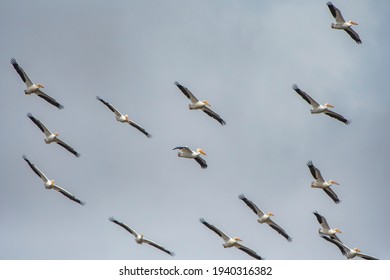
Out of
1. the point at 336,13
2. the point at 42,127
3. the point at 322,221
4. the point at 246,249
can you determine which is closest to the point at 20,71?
the point at 42,127

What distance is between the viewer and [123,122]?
54.3 metres

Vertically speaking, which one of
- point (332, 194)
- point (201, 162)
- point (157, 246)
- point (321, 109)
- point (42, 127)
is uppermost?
point (321, 109)

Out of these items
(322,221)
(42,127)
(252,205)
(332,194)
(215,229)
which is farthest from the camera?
(42,127)

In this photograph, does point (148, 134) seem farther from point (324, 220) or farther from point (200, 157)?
point (324, 220)

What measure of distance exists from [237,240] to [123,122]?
26.8ft

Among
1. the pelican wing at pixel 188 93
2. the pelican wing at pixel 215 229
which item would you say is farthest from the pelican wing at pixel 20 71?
the pelican wing at pixel 215 229

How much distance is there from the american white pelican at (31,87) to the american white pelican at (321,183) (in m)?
11.8

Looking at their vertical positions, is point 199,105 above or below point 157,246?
above

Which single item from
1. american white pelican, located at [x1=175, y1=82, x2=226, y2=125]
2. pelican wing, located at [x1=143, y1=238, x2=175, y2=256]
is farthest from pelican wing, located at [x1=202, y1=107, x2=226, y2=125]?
pelican wing, located at [x1=143, y1=238, x2=175, y2=256]

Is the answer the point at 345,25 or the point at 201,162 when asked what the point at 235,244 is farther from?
the point at 345,25

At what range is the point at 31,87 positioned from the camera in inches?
2036

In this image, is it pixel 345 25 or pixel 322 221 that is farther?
pixel 322 221

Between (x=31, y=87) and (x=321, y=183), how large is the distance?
13.9 meters
